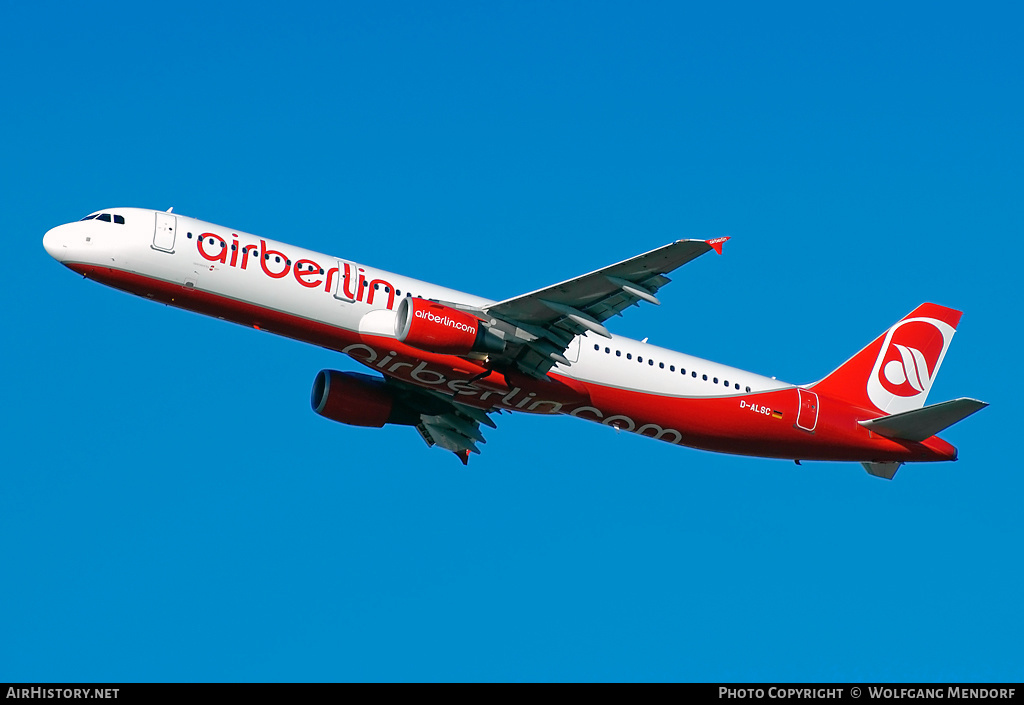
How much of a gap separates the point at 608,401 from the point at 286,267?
11.6 metres

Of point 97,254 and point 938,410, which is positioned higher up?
point 97,254

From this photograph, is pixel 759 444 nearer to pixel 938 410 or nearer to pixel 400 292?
pixel 938 410

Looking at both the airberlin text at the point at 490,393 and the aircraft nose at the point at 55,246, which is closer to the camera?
the aircraft nose at the point at 55,246

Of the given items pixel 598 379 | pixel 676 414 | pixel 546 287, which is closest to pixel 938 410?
pixel 676 414

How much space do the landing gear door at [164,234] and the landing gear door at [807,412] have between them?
22.6 metres

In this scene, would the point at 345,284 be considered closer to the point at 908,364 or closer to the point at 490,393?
the point at 490,393

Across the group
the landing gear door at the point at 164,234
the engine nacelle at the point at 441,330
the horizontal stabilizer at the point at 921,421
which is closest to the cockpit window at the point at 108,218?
the landing gear door at the point at 164,234

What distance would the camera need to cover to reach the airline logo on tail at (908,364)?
45.8 m

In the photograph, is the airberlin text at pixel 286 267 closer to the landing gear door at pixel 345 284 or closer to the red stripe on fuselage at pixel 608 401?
the landing gear door at pixel 345 284

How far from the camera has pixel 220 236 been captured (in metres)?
38.4

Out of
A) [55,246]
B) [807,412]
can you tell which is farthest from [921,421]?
[55,246]

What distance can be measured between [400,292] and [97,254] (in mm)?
9474
